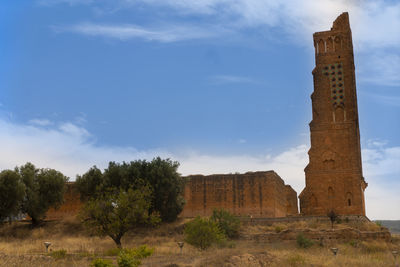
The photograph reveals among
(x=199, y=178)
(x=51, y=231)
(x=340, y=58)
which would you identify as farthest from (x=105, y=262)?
(x=340, y=58)

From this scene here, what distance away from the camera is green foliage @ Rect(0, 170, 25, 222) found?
3688cm

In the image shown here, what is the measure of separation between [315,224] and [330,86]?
46.7 ft

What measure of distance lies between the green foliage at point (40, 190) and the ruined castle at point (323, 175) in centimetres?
366

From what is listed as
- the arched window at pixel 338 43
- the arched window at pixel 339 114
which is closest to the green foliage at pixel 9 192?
the arched window at pixel 339 114

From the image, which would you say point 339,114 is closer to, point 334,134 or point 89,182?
point 334,134

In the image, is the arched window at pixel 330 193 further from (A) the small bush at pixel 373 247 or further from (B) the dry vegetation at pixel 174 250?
(A) the small bush at pixel 373 247

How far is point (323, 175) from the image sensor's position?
4250 centimetres

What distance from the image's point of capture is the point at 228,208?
4181 centimetres

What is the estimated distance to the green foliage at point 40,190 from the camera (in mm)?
38938

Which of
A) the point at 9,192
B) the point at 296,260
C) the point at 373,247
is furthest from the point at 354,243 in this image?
the point at 9,192

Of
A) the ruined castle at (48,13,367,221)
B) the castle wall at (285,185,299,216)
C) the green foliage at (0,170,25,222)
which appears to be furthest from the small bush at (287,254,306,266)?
the castle wall at (285,185,299,216)

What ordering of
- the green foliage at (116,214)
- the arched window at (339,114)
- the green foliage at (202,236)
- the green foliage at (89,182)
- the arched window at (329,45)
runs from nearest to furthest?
the green foliage at (202,236) → the green foliage at (116,214) → the green foliage at (89,182) → the arched window at (339,114) → the arched window at (329,45)

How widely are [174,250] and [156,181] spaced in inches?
492

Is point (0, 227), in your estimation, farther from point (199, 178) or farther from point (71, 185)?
point (199, 178)
